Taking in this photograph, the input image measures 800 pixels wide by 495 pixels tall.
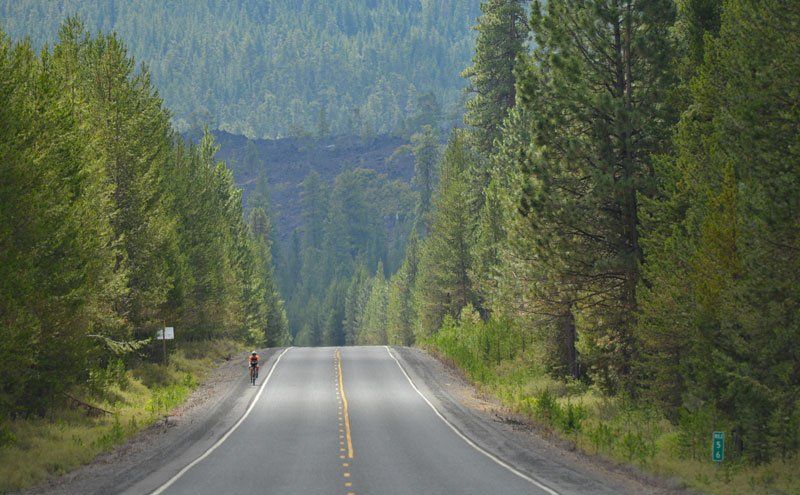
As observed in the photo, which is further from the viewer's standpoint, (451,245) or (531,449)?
(451,245)

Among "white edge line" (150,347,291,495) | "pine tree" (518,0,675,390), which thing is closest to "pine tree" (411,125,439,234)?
"white edge line" (150,347,291,495)

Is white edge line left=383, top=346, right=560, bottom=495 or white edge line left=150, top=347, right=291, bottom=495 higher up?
white edge line left=150, top=347, right=291, bottom=495

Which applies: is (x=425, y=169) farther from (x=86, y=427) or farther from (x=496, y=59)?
(x=86, y=427)

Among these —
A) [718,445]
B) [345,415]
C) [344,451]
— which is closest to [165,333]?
[345,415]

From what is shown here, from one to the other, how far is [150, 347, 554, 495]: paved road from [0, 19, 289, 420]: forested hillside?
564cm

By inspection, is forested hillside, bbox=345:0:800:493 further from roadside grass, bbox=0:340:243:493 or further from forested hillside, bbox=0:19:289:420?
forested hillside, bbox=0:19:289:420

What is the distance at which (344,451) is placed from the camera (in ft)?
86.6

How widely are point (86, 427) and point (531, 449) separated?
1398 cm

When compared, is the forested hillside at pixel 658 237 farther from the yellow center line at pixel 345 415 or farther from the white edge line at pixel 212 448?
the white edge line at pixel 212 448

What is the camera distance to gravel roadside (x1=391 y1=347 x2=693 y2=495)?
20.8m

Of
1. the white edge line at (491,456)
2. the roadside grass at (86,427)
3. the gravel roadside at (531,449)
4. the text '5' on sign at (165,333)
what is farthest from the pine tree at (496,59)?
the text '5' on sign at (165,333)

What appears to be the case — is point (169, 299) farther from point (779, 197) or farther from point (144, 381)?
point (779, 197)

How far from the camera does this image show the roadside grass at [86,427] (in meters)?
22.1

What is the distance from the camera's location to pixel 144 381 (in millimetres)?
41719
